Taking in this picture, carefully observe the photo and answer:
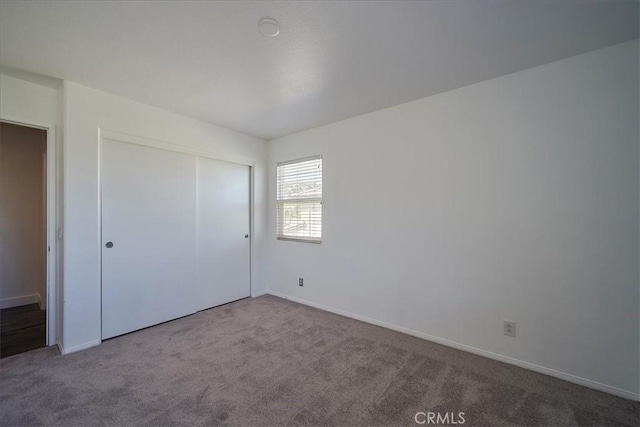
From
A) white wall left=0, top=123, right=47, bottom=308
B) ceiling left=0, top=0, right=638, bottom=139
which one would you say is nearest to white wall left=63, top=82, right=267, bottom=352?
ceiling left=0, top=0, right=638, bottom=139

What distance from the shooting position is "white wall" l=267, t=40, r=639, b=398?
5.91ft

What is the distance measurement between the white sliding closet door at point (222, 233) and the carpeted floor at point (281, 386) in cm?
89

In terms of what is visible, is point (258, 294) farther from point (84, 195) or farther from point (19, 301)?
point (19, 301)

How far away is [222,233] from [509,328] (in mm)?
3288

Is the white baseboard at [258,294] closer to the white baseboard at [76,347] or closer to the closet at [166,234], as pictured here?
the closet at [166,234]

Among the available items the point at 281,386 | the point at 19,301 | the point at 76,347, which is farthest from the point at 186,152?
the point at 19,301

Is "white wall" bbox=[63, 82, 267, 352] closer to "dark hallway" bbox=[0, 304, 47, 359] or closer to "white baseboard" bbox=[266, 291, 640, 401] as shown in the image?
"dark hallway" bbox=[0, 304, 47, 359]

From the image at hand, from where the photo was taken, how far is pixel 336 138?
3271mm

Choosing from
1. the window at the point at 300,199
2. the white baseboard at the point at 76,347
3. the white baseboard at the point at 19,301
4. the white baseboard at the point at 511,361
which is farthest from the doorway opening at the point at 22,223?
the white baseboard at the point at 511,361

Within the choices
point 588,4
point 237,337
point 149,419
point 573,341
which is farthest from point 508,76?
point 149,419

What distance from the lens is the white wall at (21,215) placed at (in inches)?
133

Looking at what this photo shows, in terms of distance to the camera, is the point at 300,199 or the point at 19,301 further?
the point at 300,199

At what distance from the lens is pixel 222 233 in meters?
3.54

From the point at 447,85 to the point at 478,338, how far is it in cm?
228
